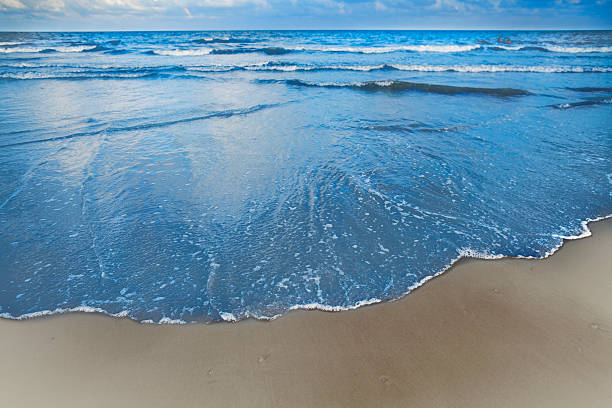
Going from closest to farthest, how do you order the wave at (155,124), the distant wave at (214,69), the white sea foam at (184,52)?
1. the wave at (155,124)
2. the distant wave at (214,69)
3. the white sea foam at (184,52)

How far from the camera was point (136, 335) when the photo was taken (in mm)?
2838

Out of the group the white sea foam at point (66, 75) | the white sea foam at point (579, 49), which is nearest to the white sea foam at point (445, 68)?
the white sea foam at point (66, 75)

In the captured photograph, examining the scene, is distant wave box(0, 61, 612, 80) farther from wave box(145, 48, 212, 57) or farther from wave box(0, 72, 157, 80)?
wave box(145, 48, 212, 57)

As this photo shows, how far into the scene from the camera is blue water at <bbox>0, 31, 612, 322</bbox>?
339cm

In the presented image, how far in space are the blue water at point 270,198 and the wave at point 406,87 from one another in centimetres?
289

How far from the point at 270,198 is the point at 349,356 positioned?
9.58ft

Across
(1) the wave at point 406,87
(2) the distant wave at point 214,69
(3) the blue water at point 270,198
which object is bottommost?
(3) the blue water at point 270,198

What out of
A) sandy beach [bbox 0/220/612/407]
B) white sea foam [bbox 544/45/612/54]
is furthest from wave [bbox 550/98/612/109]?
white sea foam [bbox 544/45/612/54]

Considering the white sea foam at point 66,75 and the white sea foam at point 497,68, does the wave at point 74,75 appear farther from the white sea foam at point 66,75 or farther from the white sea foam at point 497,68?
the white sea foam at point 497,68

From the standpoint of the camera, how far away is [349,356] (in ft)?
8.54

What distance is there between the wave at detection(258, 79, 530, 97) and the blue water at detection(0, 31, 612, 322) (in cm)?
289

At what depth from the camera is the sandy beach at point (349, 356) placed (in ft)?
7.62

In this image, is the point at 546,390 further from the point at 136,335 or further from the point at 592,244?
the point at 136,335

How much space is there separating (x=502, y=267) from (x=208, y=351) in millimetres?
3278
